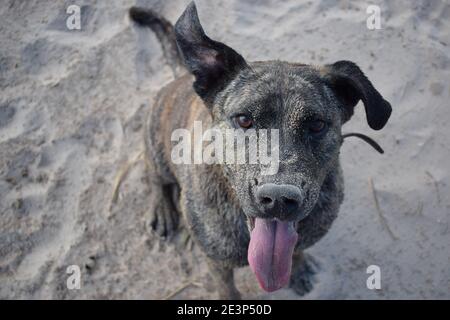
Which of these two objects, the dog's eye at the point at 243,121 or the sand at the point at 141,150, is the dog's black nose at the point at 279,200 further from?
the sand at the point at 141,150

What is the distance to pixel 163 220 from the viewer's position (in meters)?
4.60

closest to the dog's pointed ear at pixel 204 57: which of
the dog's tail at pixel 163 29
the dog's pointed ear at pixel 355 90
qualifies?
the dog's pointed ear at pixel 355 90

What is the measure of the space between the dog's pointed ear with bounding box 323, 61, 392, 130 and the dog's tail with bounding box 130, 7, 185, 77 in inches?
73.5

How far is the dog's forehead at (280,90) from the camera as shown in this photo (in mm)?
2844

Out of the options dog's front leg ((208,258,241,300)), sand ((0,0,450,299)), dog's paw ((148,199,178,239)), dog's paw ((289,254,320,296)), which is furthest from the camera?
dog's paw ((148,199,178,239))

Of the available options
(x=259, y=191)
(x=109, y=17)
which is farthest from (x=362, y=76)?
(x=109, y=17)

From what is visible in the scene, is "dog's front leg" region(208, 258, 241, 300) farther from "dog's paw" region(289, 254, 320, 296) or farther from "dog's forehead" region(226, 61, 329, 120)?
"dog's forehead" region(226, 61, 329, 120)

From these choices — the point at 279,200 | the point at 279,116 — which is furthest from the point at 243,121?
the point at 279,200

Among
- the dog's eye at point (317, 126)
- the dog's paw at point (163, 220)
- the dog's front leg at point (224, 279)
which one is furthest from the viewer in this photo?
the dog's paw at point (163, 220)

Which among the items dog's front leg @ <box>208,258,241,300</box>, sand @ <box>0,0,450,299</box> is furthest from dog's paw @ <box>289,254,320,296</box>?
dog's front leg @ <box>208,258,241,300</box>

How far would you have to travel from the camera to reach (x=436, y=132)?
4.78 m

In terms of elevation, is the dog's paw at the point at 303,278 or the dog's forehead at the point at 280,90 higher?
the dog's forehead at the point at 280,90

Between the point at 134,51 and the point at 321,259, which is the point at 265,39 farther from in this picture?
the point at 321,259

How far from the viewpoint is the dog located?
2.79 meters
